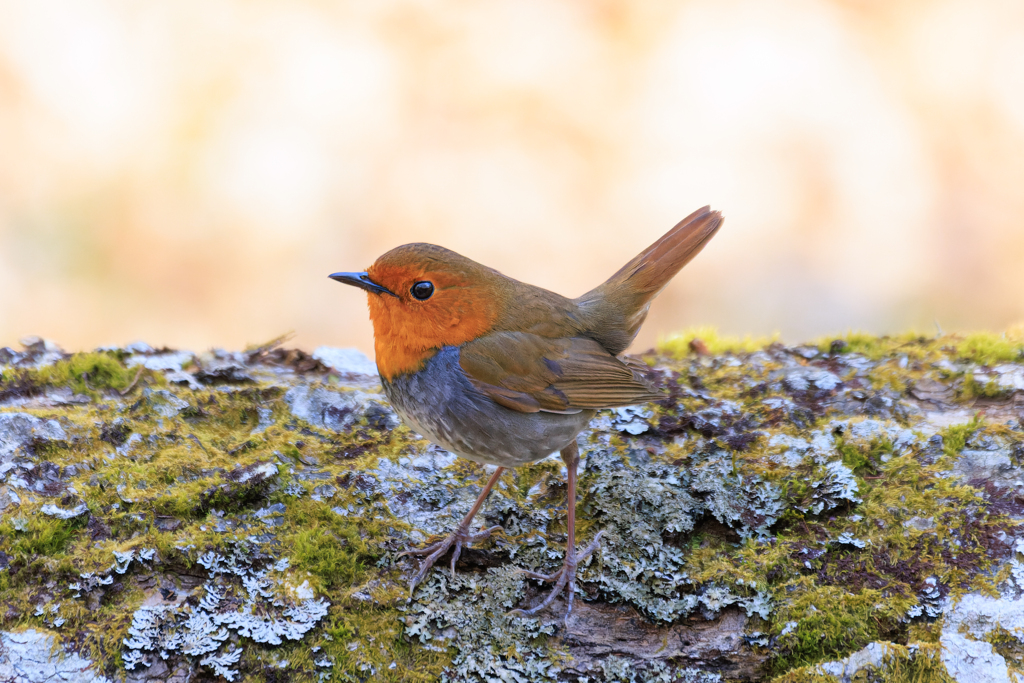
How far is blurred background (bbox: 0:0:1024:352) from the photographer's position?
7152mm

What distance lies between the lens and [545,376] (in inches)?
141

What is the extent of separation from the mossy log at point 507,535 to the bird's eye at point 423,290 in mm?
701

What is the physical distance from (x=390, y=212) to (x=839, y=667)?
19.0 feet

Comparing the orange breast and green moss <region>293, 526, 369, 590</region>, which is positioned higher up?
the orange breast

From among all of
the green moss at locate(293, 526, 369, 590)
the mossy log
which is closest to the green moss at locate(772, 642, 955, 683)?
the mossy log

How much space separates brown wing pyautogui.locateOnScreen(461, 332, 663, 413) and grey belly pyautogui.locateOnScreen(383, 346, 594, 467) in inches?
1.9

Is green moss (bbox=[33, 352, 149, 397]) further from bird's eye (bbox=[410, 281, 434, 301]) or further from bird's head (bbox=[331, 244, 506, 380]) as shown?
bird's eye (bbox=[410, 281, 434, 301])

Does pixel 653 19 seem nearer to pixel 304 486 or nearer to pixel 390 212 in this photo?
pixel 390 212

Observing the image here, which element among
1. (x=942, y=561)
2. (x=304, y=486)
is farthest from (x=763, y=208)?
(x=304, y=486)

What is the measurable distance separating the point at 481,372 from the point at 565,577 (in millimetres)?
911

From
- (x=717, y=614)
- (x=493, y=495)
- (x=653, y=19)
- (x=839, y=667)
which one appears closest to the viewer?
(x=839, y=667)

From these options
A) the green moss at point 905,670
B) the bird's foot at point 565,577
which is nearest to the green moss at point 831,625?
the green moss at point 905,670

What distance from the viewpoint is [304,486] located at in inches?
128

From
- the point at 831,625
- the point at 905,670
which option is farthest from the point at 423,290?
the point at 905,670
